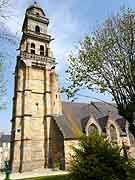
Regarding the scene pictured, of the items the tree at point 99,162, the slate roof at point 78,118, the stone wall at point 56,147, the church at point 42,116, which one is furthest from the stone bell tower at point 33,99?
the tree at point 99,162

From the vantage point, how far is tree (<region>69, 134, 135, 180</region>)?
10625 millimetres

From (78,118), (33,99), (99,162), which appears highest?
(33,99)

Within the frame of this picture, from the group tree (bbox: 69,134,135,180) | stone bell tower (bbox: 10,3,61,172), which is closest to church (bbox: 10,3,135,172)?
stone bell tower (bbox: 10,3,61,172)

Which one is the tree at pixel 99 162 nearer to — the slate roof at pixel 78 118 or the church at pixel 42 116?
the church at pixel 42 116

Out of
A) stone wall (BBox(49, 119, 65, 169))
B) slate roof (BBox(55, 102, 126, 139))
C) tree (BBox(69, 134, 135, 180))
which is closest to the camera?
tree (BBox(69, 134, 135, 180))

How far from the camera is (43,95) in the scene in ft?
110

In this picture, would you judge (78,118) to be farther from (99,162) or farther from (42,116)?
(99,162)

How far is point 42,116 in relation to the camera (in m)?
32.5

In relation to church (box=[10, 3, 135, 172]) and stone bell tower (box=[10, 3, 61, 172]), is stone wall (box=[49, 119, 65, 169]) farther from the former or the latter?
stone bell tower (box=[10, 3, 61, 172])

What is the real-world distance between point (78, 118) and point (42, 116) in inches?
241

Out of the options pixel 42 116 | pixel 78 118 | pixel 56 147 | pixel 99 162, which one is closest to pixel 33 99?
pixel 42 116

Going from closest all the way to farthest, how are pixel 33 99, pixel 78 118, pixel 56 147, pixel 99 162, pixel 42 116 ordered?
pixel 99 162
pixel 56 147
pixel 42 116
pixel 33 99
pixel 78 118

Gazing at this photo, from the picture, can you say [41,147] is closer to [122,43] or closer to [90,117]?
[90,117]

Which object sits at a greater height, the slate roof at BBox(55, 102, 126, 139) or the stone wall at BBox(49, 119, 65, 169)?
the slate roof at BBox(55, 102, 126, 139)
